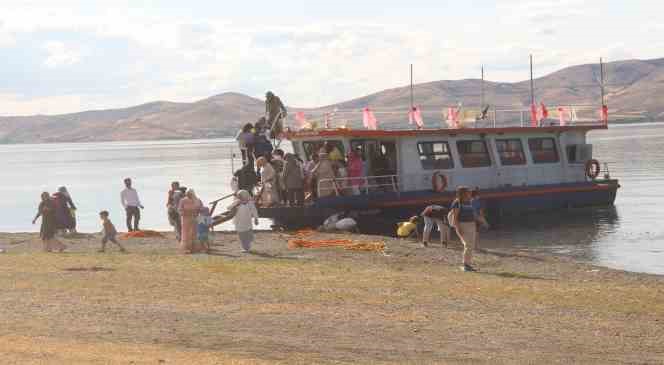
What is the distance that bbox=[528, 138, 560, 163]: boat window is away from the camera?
105 feet

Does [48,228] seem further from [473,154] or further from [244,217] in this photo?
[473,154]

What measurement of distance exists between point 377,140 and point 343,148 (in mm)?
1169

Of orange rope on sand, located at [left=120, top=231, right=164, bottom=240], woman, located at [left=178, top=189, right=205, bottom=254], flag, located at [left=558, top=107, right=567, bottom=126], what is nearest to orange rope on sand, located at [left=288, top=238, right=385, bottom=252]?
woman, located at [left=178, top=189, right=205, bottom=254]

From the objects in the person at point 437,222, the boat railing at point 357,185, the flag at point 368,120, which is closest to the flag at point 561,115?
the flag at point 368,120

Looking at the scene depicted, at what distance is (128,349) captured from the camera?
1035cm

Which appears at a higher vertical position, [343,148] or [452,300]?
[343,148]

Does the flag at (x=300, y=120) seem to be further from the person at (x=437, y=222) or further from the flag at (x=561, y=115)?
the flag at (x=561, y=115)

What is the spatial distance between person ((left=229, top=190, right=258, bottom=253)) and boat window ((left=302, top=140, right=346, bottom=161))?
7.07m

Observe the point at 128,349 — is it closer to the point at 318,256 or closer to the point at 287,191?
the point at 318,256

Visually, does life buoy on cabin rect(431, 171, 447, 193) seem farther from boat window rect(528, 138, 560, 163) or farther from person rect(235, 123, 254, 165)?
person rect(235, 123, 254, 165)

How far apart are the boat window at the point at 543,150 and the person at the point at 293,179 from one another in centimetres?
910

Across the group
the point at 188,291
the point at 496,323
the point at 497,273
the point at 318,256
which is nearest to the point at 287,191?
the point at 318,256

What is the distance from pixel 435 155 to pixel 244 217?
1035 centimetres

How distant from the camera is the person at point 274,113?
28.8m
